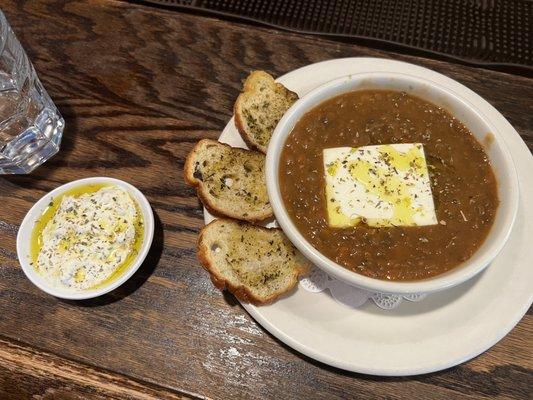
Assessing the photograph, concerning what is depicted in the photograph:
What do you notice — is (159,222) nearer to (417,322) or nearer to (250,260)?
(250,260)

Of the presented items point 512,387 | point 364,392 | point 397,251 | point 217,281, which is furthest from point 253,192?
point 512,387

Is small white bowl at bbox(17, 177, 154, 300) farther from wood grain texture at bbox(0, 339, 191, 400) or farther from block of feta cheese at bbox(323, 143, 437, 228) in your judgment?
block of feta cheese at bbox(323, 143, 437, 228)

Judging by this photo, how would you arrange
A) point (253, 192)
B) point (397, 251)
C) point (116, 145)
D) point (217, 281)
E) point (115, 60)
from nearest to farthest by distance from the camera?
point (397, 251) → point (217, 281) → point (253, 192) → point (116, 145) → point (115, 60)

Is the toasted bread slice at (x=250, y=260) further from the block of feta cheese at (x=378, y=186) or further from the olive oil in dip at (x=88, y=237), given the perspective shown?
the olive oil in dip at (x=88, y=237)

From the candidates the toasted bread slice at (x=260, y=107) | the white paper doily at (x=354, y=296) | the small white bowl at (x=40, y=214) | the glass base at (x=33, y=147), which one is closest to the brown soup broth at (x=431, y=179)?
the white paper doily at (x=354, y=296)

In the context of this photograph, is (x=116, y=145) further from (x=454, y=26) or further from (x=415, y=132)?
(x=454, y=26)

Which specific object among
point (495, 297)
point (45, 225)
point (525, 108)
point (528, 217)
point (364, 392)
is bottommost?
point (45, 225)

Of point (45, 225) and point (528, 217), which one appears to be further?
point (45, 225)
